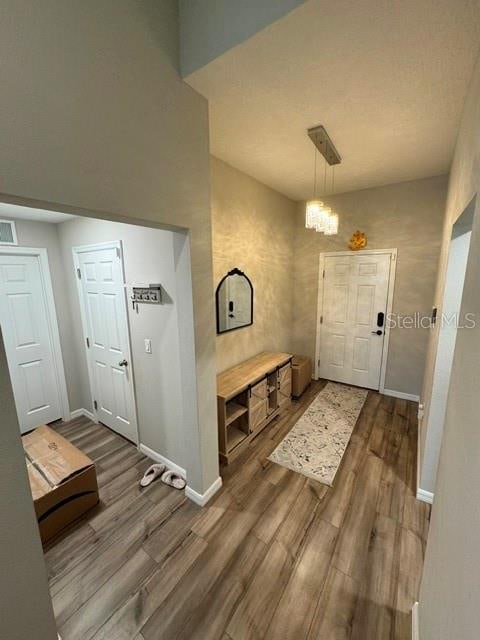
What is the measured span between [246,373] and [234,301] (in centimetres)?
80

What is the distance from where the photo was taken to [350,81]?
1.49m

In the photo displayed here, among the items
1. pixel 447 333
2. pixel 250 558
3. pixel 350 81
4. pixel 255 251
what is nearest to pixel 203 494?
pixel 250 558

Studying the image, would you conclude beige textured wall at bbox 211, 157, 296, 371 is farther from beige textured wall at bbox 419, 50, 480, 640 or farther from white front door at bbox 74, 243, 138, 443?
beige textured wall at bbox 419, 50, 480, 640

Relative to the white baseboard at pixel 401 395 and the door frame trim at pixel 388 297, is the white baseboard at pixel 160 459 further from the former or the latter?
the white baseboard at pixel 401 395

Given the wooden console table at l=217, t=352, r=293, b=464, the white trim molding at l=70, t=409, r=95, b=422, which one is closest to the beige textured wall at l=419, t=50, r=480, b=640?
the wooden console table at l=217, t=352, r=293, b=464

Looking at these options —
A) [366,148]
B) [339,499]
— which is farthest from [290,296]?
[339,499]

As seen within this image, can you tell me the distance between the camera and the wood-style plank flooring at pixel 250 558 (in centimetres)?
130

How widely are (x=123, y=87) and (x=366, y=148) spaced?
6.77 feet

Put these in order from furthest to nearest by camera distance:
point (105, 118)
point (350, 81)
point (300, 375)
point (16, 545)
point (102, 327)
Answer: point (300, 375) < point (102, 327) < point (350, 81) < point (105, 118) < point (16, 545)

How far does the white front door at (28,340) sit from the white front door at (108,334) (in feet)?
1.68

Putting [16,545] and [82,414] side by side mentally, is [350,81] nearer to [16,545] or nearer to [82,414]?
[16,545]

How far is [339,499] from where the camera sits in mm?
1996

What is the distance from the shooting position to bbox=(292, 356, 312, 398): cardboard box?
138 inches

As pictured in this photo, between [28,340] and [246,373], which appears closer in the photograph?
[246,373]
